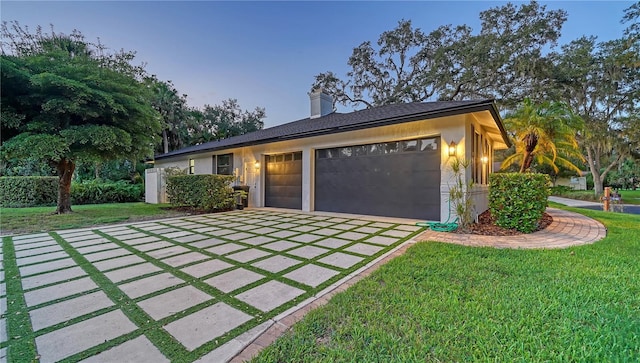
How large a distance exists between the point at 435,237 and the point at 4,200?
16296 millimetres

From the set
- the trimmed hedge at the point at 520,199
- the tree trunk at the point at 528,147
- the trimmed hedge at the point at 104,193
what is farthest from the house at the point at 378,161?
the trimmed hedge at the point at 104,193

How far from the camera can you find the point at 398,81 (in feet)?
54.9

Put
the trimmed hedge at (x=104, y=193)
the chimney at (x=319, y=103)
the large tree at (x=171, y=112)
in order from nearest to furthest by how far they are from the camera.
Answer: the trimmed hedge at (x=104, y=193)
the chimney at (x=319, y=103)
the large tree at (x=171, y=112)

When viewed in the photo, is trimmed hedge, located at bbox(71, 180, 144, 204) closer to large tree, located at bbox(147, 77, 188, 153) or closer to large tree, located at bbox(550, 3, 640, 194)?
large tree, located at bbox(147, 77, 188, 153)

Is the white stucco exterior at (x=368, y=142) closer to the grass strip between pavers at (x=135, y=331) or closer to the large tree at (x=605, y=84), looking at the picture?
the large tree at (x=605, y=84)

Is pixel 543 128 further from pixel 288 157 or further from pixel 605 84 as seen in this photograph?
pixel 605 84

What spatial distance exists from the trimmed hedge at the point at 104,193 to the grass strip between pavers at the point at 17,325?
11206 millimetres

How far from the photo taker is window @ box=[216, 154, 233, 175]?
439 inches

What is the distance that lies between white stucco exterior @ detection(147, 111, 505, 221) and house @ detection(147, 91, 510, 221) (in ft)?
0.08

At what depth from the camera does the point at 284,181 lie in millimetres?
9594

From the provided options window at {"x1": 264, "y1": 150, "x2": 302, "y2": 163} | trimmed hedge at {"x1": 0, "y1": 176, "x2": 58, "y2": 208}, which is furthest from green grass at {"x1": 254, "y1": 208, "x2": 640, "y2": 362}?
trimmed hedge at {"x1": 0, "y1": 176, "x2": 58, "y2": 208}

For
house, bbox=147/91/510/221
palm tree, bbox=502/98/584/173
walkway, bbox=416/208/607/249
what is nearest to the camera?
walkway, bbox=416/208/607/249

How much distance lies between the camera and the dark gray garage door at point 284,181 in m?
9.17

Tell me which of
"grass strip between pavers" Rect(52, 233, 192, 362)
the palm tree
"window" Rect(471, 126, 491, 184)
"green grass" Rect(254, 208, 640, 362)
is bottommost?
"grass strip between pavers" Rect(52, 233, 192, 362)
